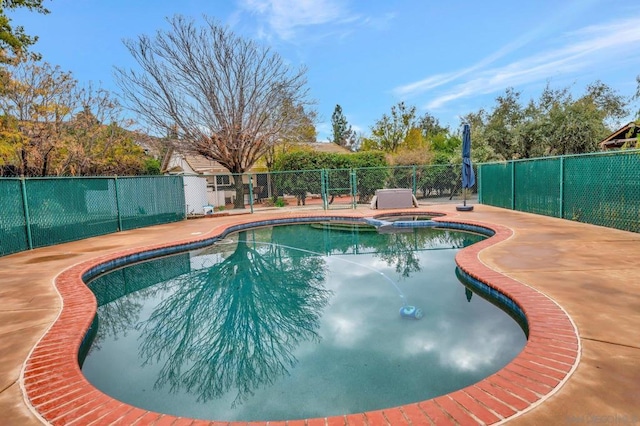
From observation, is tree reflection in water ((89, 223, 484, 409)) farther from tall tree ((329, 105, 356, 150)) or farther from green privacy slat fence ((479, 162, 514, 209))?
tall tree ((329, 105, 356, 150))

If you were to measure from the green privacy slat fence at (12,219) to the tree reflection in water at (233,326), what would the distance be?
384cm

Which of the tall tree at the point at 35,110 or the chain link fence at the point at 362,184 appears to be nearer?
the tall tree at the point at 35,110

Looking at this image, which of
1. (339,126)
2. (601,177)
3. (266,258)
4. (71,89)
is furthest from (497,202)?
(339,126)

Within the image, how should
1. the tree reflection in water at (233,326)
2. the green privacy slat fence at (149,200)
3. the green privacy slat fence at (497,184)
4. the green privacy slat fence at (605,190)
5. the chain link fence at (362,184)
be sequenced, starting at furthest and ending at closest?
1. the chain link fence at (362,184)
2. the green privacy slat fence at (497,184)
3. the green privacy slat fence at (149,200)
4. the green privacy slat fence at (605,190)
5. the tree reflection in water at (233,326)

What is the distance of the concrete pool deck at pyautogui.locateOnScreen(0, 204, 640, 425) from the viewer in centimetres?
176

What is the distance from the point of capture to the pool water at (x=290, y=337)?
8.19ft

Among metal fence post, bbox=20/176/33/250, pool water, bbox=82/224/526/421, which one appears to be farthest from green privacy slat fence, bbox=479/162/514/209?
metal fence post, bbox=20/176/33/250

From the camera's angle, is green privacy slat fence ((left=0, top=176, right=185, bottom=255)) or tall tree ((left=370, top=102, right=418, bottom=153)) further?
tall tree ((left=370, top=102, right=418, bottom=153))

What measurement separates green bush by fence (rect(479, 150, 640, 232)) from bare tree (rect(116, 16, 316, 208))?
9.96 metres

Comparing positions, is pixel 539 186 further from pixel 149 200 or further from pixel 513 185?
pixel 149 200

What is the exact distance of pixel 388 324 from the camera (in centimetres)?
358

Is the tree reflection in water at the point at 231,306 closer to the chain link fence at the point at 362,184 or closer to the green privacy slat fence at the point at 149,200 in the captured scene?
the green privacy slat fence at the point at 149,200

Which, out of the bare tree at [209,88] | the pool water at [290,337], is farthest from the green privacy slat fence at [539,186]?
the bare tree at [209,88]

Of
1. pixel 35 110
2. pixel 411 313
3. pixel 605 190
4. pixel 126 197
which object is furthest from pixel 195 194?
pixel 605 190
